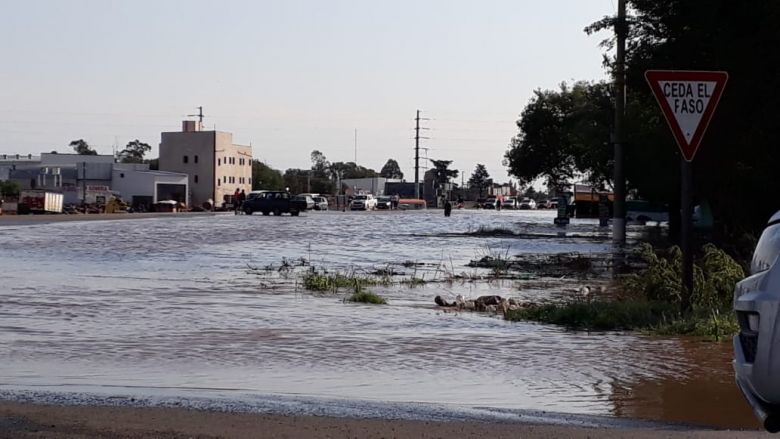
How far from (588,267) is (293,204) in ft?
173

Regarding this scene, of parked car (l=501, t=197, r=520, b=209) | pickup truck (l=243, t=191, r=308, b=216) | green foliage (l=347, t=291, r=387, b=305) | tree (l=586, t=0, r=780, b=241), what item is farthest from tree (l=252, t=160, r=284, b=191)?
green foliage (l=347, t=291, r=387, b=305)

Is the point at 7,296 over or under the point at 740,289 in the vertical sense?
under

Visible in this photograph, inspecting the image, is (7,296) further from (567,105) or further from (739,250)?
(567,105)

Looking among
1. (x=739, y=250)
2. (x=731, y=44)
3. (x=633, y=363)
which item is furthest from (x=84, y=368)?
(x=731, y=44)

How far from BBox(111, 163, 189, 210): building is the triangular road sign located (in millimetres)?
111438

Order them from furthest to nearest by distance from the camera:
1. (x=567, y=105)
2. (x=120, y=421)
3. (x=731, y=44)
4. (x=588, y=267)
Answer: (x=567, y=105) → (x=588, y=267) → (x=731, y=44) → (x=120, y=421)

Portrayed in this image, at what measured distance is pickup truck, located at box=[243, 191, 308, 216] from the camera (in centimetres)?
7694

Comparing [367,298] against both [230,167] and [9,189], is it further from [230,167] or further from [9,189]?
[230,167]

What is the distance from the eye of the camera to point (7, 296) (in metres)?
17.3

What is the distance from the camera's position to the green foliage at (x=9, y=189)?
11631 cm

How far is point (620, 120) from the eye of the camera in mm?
35906

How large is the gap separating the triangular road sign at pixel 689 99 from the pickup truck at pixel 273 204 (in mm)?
65821

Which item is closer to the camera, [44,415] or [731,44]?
[44,415]

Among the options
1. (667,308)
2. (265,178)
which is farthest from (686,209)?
(265,178)
